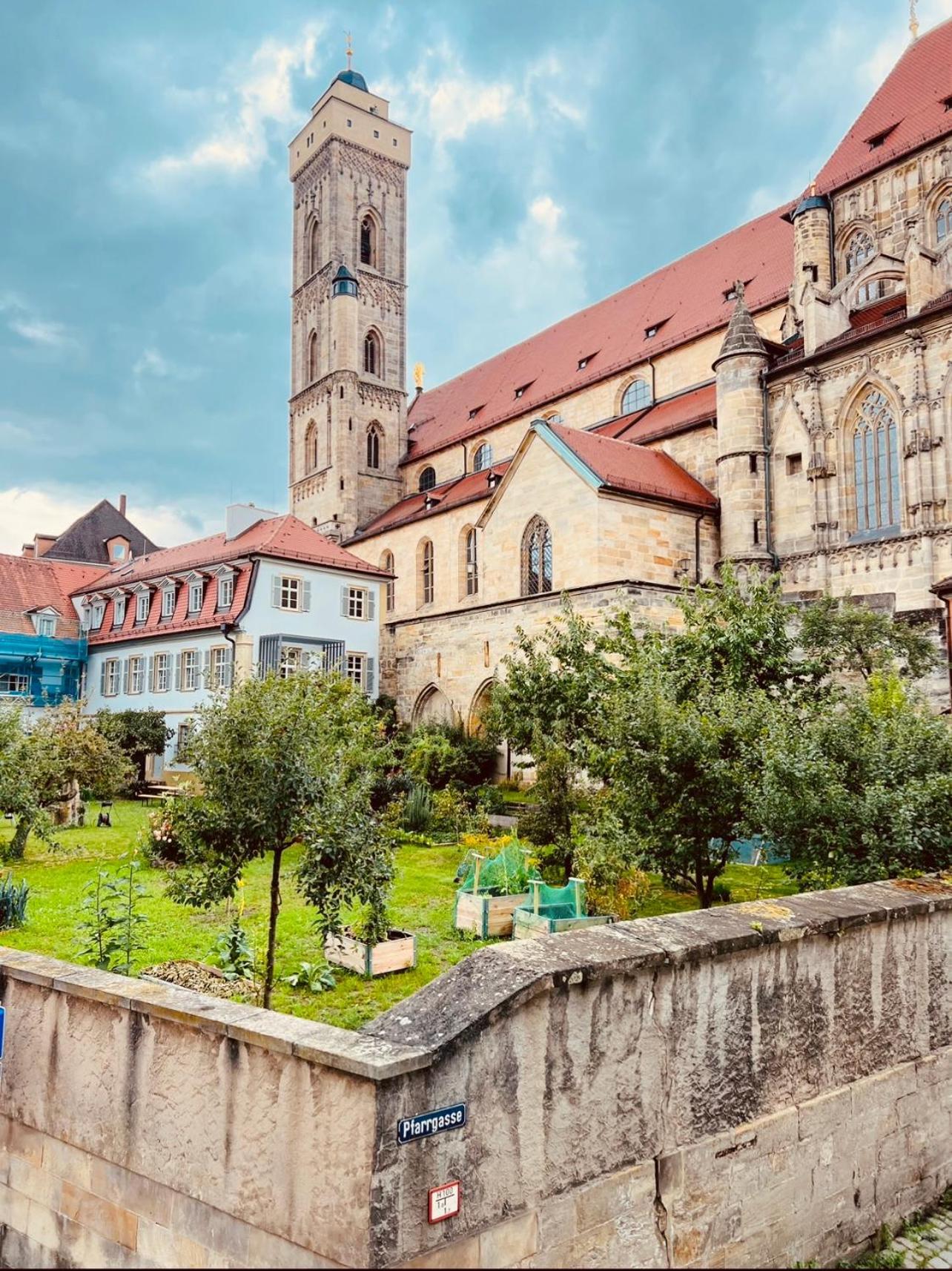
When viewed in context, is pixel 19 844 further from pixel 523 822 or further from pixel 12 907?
pixel 523 822

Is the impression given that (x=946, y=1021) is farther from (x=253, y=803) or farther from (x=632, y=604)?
(x=632, y=604)

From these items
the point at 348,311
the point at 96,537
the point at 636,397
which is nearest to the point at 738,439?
the point at 636,397

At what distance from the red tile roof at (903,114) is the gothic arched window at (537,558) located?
1398 cm

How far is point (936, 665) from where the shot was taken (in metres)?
19.2

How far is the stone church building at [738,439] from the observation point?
22.6 m

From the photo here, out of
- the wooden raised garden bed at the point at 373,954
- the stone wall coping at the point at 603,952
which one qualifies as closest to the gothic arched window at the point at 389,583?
the wooden raised garden bed at the point at 373,954

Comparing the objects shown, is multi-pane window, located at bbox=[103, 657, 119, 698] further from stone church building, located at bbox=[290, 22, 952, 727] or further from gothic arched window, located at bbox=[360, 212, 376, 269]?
gothic arched window, located at bbox=[360, 212, 376, 269]

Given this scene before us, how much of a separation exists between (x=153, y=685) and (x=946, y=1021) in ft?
90.5

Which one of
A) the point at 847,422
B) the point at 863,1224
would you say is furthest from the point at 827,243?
the point at 863,1224

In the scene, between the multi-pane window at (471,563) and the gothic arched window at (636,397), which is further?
the multi-pane window at (471,563)

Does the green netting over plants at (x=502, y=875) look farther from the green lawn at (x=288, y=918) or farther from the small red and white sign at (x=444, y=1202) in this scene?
the small red and white sign at (x=444, y=1202)

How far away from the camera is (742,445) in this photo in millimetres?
25438

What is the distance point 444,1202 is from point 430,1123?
1.16 feet

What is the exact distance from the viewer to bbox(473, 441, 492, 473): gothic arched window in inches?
1534
